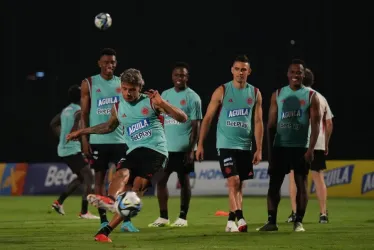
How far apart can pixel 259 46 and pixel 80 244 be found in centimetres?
3078

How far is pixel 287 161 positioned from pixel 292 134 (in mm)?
390

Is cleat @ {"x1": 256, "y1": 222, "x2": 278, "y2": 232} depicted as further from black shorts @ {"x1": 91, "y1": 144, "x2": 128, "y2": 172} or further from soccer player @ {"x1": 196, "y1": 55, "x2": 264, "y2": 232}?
black shorts @ {"x1": 91, "y1": 144, "x2": 128, "y2": 172}

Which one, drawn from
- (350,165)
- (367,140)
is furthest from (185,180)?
(367,140)

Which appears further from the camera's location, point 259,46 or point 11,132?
point 259,46

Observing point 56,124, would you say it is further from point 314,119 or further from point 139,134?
point 139,134

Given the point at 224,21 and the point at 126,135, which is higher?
the point at 224,21

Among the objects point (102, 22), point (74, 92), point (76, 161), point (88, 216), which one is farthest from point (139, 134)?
point (102, 22)

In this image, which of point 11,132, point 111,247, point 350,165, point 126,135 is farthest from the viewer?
point 11,132

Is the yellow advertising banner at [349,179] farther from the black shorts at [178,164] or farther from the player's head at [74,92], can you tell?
the black shorts at [178,164]

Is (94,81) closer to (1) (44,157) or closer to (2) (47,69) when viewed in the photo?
(1) (44,157)

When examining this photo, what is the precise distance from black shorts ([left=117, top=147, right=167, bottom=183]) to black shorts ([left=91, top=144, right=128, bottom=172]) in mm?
2066

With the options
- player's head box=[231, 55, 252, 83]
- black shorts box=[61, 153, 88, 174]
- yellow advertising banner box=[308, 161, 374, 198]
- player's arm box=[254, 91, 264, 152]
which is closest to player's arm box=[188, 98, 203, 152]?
player's arm box=[254, 91, 264, 152]

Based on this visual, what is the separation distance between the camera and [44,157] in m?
33.2

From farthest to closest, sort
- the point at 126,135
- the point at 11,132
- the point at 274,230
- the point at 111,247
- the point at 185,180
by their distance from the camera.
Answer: the point at 11,132 < the point at 185,180 < the point at 274,230 < the point at 126,135 < the point at 111,247
